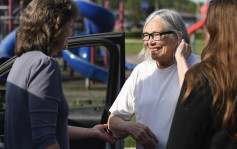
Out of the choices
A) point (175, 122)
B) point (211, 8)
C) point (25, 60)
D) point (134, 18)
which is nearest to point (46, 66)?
point (25, 60)

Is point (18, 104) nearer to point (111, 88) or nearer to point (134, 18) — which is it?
point (111, 88)

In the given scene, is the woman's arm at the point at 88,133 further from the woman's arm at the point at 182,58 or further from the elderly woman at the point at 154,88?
the woman's arm at the point at 182,58

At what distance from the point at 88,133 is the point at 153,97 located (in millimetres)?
545

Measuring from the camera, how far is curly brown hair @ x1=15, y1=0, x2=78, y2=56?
6.28ft

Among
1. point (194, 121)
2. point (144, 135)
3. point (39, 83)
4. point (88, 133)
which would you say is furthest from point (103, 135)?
point (194, 121)

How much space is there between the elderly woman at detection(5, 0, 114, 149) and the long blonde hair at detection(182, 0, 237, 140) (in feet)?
2.03

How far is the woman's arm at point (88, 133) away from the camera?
2680 millimetres

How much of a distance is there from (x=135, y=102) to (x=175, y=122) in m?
0.92

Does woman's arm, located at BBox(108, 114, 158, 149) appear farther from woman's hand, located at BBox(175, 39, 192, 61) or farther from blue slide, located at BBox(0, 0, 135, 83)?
blue slide, located at BBox(0, 0, 135, 83)

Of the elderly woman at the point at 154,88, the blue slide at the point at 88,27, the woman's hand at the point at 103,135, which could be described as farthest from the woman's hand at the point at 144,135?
the blue slide at the point at 88,27

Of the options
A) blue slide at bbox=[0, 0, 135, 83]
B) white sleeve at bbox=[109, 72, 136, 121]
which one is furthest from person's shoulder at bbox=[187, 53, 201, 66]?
blue slide at bbox=[0, 0, 135, 83]

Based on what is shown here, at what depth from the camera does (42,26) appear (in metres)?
1.92

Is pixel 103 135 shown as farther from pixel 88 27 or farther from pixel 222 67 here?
pixel 88 27

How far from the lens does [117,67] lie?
2990mm
